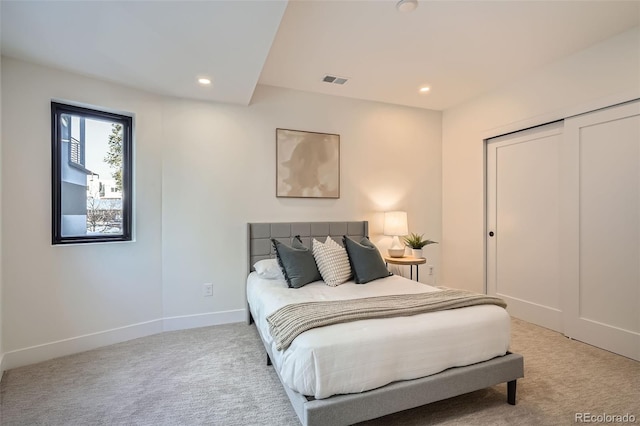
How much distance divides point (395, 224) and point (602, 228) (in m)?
1.93

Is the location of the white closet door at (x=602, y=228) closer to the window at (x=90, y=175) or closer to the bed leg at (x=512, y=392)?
the bed leg at (x=512, y=392)

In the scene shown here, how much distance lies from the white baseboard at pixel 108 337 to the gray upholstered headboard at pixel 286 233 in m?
0.65

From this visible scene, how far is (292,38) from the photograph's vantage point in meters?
2.60

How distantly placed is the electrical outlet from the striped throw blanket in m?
1.55

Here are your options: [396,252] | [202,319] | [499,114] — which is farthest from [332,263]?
[499,114]

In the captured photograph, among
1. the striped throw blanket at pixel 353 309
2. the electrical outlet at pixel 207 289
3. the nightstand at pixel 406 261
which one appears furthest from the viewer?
the nightstand at pixel 406 261

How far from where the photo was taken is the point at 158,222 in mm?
3154

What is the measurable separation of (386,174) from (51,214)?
3607mm

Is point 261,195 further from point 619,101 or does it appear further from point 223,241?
point 619,101

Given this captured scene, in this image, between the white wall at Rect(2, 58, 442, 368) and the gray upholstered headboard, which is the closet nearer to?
the white wall at Rect(2, 58, 442, 368)

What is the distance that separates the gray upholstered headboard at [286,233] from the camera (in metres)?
3.42

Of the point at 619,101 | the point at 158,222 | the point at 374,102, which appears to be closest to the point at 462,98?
the point at 374,102

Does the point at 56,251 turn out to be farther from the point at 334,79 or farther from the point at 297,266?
the point at 334,79

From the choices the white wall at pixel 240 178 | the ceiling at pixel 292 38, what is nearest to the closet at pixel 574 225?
the ceiling at pixel 292 38
